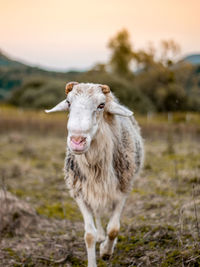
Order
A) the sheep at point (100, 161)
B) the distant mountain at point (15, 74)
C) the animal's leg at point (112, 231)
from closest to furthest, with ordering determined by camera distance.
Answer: the sheep at point (100, 161) < the animal's leg at point (112, 231) < the distant mountain at point (15, 74)

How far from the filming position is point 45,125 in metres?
16.1

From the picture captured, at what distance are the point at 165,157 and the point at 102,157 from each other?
6617 millimetres

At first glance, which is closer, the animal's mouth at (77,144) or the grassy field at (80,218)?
the animal's mouth at (77,144)

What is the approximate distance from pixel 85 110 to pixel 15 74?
78.8ft

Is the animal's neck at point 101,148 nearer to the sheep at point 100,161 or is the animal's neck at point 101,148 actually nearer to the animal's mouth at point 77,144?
the sheep at point 100,161

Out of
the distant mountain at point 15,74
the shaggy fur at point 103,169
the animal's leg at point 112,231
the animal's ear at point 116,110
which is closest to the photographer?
the animal's ear at point 116,110

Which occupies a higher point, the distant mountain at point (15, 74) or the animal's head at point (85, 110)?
the distant mountain at point (15, 74)

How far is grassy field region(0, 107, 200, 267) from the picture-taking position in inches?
151

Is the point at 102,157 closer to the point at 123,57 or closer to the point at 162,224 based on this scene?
the point at 162,224

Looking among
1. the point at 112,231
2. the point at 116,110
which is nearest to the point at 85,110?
the point at 116,110

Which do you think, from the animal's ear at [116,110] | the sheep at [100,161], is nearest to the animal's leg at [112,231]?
the sheep at [100,161]

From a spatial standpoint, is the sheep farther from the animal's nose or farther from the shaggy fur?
the animal's nose

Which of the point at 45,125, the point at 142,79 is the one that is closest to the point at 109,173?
the point at 45,125

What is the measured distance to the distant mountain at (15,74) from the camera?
43.1ft
